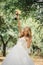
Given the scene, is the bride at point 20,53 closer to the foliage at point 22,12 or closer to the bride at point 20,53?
the bride at point 20,53

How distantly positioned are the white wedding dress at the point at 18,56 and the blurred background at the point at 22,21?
1650mm

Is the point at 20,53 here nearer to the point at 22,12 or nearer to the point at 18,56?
the point at 18,56

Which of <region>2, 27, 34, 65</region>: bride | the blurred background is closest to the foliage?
the blurred background

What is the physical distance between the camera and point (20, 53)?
9.61ft

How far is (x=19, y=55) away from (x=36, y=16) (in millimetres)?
2985

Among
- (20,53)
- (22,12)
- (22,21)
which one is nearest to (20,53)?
(20,53)

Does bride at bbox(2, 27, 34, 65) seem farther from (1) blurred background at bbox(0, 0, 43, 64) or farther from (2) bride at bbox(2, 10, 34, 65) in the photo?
(1) blurred background at bbox(0, 0, 43, 64)

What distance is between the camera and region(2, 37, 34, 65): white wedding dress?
2.86m

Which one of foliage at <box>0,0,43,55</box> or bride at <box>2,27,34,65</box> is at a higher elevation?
bride at <box>2,27,34,65</box>

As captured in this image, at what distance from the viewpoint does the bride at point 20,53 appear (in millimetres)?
2865

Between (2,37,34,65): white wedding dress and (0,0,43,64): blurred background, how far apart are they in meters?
1.65

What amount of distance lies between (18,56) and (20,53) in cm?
3

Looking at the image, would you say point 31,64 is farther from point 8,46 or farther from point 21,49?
point 8,46

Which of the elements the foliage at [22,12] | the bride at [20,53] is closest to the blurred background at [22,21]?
the foliage at [22,12]
